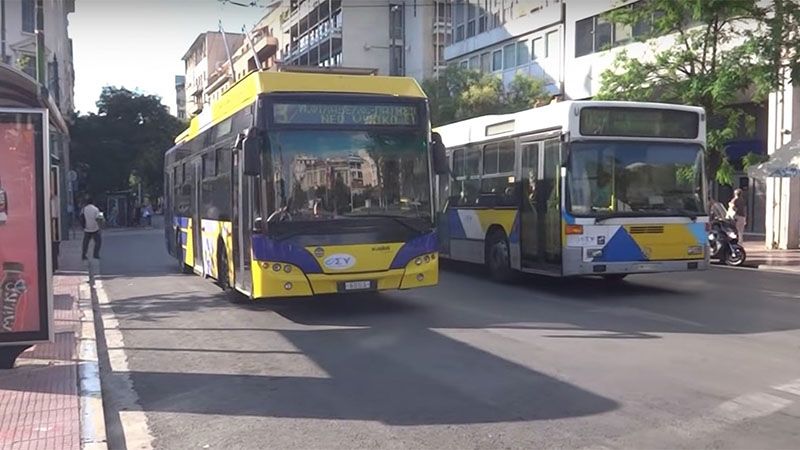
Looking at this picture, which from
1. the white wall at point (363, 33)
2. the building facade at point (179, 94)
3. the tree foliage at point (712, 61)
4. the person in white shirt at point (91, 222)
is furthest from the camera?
the building facade at point (179, 94)

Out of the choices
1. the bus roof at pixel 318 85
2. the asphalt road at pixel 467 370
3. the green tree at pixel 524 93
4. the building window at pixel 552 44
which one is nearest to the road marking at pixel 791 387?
the asphalt road at pixel 467 370

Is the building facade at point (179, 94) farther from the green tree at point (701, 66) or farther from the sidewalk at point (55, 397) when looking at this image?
the sidewalk at point (55, 397)

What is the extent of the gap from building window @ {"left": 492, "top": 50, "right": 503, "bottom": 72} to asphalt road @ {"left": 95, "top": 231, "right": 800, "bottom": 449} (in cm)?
2856

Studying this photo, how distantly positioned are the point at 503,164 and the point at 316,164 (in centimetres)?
538

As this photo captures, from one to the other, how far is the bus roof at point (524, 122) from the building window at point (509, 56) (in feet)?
74.9

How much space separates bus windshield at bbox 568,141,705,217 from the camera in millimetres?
12805

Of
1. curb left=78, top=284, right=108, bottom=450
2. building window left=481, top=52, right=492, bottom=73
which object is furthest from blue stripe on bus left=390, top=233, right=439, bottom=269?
building window left=481, top=52, right=492, bottom=73

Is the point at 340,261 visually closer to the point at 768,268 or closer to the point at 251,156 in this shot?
the point at 251,156

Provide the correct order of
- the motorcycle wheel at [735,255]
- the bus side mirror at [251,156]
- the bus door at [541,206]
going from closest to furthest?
the bus side mirror at [251,156], the bus door at [541,206], the motorcycle wheel at [735,255]

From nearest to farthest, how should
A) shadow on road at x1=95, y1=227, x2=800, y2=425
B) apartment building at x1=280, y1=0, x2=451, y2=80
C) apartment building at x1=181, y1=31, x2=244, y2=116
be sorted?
1. shadow on road at x1=95, y1=227, x2=800, y2=425
2. apartment building at x1=280, y1=0, x2=451, y2=80
3. apartment building at x1=181, y1=31, x2=244, y2=116

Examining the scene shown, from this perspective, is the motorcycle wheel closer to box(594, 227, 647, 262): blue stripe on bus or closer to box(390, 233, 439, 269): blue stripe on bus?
box(594, 227, 647, 262): blue stripe on bus

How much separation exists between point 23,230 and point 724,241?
16.0m

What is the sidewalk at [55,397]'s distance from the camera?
6.05 meters

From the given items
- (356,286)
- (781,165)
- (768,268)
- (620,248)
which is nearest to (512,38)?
(781,165)
